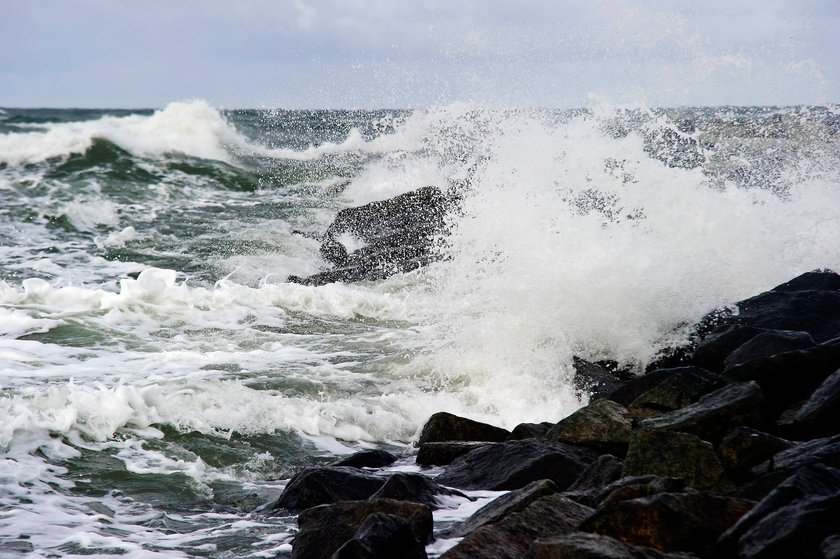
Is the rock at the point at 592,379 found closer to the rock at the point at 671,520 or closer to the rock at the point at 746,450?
the rock at the point at 746,450

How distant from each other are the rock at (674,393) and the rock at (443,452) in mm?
1024

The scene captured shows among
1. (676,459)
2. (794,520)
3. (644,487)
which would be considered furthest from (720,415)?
(794,520)

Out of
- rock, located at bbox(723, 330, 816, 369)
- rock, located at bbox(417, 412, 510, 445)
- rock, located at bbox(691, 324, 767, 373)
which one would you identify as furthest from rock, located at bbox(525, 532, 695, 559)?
rock, located at bbox(691, 324, 767, 373)

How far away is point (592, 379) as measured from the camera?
23.8ft

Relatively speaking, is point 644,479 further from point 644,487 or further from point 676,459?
point 676,459

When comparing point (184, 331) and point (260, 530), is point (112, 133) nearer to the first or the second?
point (184, 331)

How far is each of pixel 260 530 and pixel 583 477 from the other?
1649 millimetres

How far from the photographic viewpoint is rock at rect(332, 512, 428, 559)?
3215 millimetres

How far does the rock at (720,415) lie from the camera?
170 inches

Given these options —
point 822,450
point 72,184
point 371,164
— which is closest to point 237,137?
point 371,164

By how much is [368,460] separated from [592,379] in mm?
A: 2675

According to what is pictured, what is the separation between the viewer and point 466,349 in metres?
7.81

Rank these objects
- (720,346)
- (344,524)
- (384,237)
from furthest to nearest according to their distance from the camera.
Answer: (384,237) < (720,346) < (344,524)

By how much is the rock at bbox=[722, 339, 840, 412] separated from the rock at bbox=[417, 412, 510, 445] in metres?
1.59
